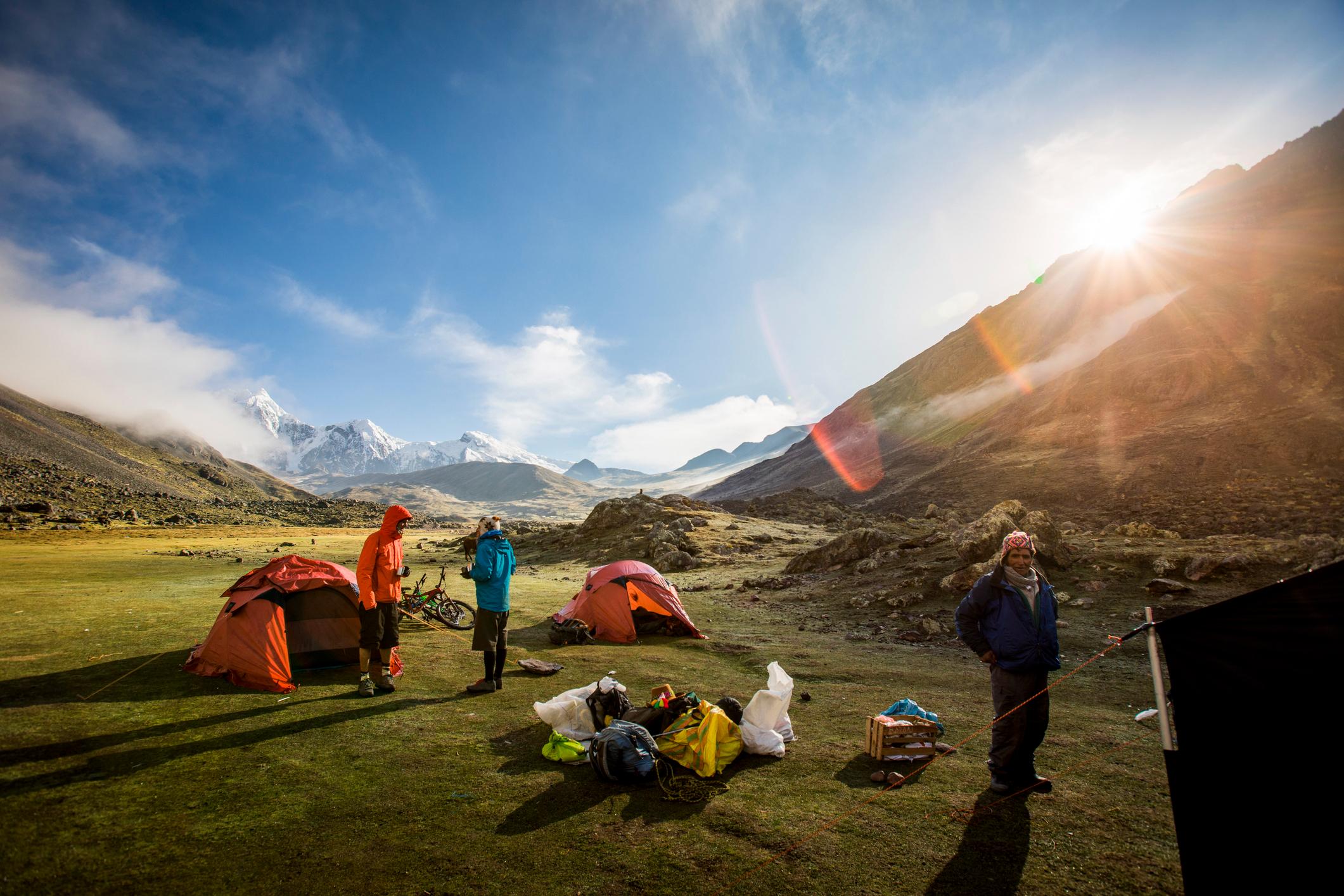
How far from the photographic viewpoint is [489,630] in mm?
8898

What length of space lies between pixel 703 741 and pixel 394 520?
5.99m

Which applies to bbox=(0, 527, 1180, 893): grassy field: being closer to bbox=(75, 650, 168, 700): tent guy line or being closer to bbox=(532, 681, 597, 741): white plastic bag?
bbox=(75, 650, 168, 700): tent guy line

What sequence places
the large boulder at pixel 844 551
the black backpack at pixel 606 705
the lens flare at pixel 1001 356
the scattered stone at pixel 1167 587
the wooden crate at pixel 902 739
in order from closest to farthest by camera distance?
the wooden crate at pixel 902 739, the black backpack at pixel 606 705, the scattered stone at pixel 1167 587, the large boulder at pixel 844 551, the lens flare at pixel 1001 356

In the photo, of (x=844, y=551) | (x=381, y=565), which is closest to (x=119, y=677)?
(x=381, y=565)

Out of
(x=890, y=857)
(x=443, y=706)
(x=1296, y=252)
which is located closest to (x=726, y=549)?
(x=443, y=706)

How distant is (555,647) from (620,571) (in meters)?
2.51

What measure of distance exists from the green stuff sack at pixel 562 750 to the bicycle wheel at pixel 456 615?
864 centimetres

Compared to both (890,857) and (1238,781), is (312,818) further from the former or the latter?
(1238,781)

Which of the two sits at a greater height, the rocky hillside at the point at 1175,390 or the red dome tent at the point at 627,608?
the rocky hillside at the point at 1175,390

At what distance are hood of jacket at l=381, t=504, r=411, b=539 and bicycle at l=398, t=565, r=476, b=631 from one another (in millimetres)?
6194

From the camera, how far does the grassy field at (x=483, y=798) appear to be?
14.4ft

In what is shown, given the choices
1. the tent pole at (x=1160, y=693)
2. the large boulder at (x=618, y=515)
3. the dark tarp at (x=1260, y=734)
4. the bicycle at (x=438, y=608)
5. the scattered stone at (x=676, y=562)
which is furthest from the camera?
the large boulder at (x=618, y=515)

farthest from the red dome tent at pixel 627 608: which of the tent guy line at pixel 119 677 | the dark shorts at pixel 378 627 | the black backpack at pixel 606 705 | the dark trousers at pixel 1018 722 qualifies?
the dark trousers at pixel 1018 722

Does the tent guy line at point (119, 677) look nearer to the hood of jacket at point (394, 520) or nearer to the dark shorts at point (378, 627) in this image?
the dark shorts at point (378, 627)
